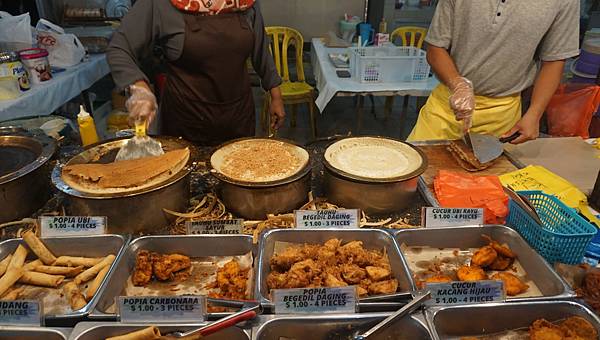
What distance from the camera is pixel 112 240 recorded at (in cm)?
145

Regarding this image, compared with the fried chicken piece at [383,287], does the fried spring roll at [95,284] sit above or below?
below

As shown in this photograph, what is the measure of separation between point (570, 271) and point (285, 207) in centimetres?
101

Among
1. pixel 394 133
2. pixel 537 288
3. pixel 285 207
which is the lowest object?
pixel 394 133

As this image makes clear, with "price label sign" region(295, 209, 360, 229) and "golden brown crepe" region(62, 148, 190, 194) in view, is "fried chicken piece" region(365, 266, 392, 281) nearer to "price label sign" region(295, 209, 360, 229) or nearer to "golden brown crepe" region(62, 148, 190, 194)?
"price label sign" region(295, 209, 360, 229)

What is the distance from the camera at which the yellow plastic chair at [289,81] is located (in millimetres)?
5562

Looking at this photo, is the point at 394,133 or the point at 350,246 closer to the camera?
the point at 350,246

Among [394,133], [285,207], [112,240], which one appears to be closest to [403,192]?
[285,207]

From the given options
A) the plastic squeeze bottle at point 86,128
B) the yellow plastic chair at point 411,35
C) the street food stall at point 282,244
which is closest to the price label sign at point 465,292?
the street food stall at point 282,244

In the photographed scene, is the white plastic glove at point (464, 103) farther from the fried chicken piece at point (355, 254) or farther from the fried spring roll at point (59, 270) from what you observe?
the fried spring roll at point (59, 270)

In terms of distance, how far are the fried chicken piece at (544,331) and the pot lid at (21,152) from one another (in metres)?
1.81

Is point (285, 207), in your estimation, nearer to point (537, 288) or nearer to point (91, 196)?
point (91, 196)

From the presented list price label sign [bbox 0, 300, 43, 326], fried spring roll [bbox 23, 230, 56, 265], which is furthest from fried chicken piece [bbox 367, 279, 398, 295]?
fried spring roll [bbox 23, 230, 56, 265]

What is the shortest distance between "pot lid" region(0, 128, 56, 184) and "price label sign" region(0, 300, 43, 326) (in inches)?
20.9

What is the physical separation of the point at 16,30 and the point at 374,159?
3546 millimetres
